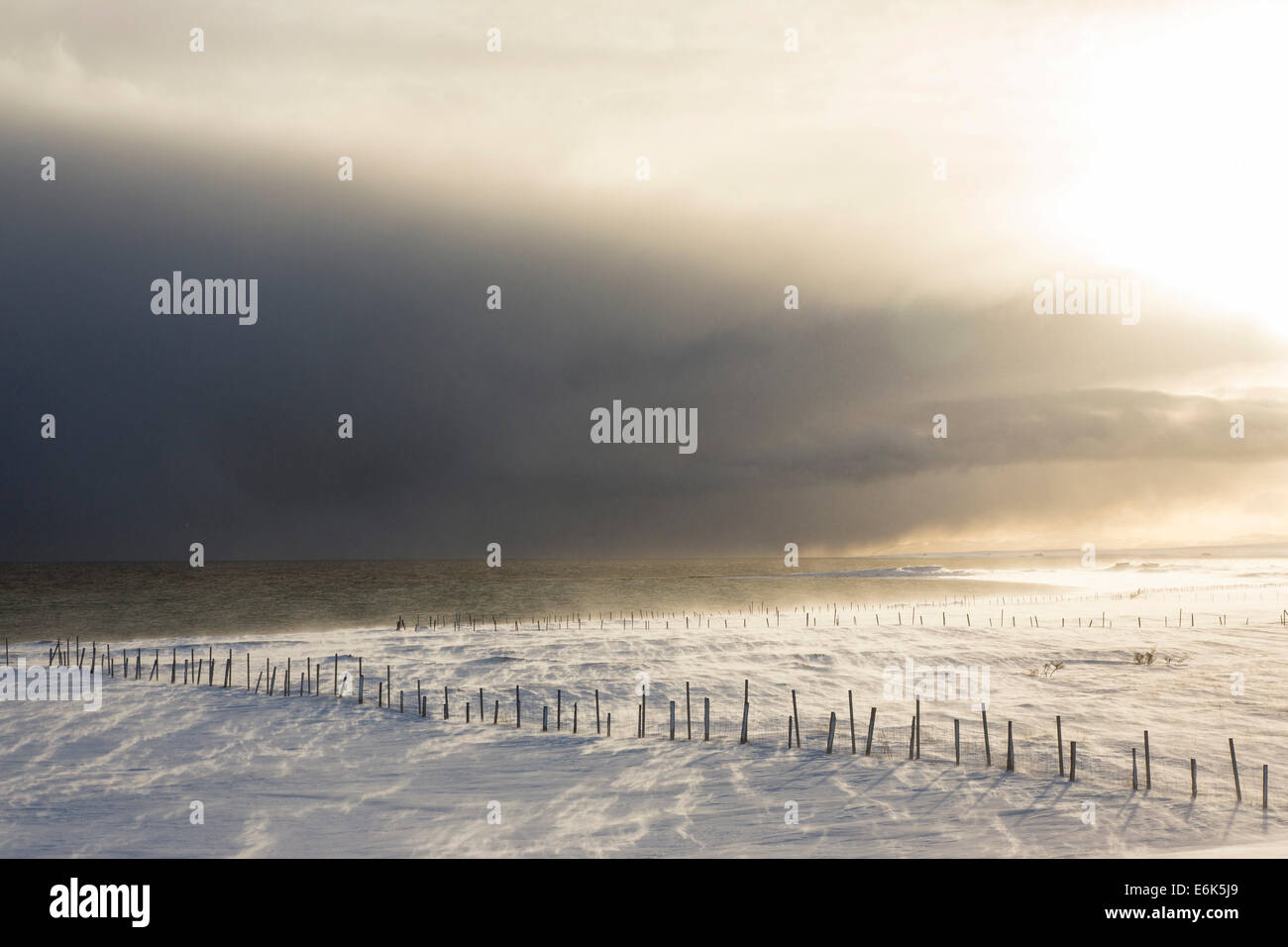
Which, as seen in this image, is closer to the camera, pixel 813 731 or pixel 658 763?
pixel 658 763

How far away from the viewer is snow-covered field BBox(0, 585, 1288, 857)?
23.7m

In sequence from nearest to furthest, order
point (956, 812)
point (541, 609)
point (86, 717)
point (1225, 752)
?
point (956, 812) < point (1225, 752) < point (86, 717) < point (541, 609)

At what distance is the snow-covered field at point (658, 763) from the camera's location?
2366 cm

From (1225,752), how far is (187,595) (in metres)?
153

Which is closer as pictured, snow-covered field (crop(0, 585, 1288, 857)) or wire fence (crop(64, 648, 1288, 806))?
Result: snow-covered field (crop(0, 585, 1288, 857))

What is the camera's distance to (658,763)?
1243 inches

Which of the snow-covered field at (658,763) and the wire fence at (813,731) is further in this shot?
the wire fence at (813,731)

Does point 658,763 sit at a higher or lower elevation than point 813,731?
higher

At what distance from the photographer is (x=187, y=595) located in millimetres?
148875

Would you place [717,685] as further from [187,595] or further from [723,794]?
[187,595]
